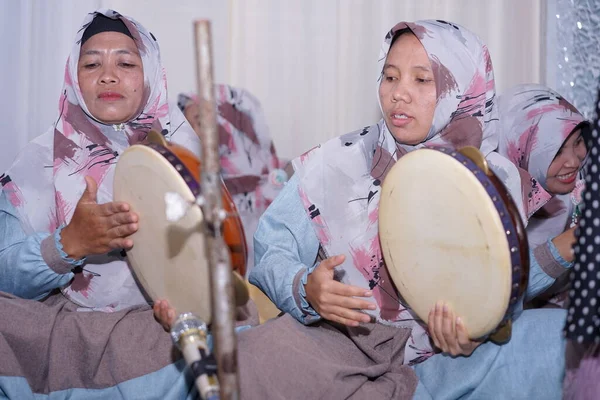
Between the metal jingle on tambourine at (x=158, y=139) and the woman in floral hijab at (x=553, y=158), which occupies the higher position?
the metal jingle on tambourine at (x=158, y=139)

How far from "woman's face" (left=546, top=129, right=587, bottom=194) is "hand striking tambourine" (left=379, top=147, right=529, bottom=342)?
87 cm

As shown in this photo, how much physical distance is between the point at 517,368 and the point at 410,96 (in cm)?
72

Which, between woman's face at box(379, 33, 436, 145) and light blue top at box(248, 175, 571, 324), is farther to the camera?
woman's face at box(379, 33, 436, 145)

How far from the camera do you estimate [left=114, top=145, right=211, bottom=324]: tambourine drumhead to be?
1.64m

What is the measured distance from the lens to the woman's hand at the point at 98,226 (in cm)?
180

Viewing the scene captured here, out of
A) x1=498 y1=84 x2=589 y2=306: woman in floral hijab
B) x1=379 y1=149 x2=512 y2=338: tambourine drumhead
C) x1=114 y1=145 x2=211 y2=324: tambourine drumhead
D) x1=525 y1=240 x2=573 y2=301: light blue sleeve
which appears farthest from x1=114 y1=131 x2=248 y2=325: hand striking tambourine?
x1=498 y1=84 x2=589 y2=306: woman in floral hijab

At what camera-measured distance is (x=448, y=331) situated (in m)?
1.73

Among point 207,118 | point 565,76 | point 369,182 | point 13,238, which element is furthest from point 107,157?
point 565,76

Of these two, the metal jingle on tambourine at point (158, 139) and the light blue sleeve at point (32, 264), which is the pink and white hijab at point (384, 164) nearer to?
the metal jingle on tambourine at point (158, 139)

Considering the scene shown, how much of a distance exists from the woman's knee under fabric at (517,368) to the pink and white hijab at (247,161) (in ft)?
5.25

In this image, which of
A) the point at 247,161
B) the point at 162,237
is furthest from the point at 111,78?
the point at 247,161

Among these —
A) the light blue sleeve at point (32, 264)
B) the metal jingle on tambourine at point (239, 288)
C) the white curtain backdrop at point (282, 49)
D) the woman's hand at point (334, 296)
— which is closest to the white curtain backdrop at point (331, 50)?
the white curtain backdrop at point (282, 49)

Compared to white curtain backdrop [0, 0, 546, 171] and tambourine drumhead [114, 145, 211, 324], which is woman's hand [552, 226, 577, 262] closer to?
tambourine drumhead [114, 145, 211, 324]

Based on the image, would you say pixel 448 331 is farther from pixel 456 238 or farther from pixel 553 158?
pixel 553 158
